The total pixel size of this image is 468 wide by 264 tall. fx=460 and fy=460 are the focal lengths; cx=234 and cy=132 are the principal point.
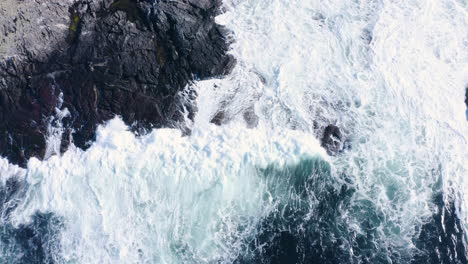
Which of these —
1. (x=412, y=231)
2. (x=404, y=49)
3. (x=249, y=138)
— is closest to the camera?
(x=412, y=231)

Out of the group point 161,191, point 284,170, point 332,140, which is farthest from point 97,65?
point 332,140

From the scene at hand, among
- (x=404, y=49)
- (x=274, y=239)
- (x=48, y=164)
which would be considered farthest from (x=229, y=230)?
(x=404, y=49)

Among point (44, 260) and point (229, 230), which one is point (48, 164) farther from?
point (229, 230)

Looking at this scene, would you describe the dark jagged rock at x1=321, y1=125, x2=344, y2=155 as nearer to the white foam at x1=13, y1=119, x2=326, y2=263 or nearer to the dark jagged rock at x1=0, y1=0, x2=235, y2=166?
the white foam at x1=13, y1=119, x2=326, y2=263

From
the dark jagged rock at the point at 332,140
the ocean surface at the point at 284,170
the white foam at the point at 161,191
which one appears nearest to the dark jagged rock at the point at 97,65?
the ocean surface at the point at 284,170

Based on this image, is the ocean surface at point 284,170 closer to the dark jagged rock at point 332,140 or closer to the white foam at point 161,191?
the white foam at point 161,191

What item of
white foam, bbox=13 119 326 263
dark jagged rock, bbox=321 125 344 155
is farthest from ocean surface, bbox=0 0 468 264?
dark jagged rock, bbox=321 125 344 155

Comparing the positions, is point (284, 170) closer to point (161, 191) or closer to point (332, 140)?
point (332, 140)
